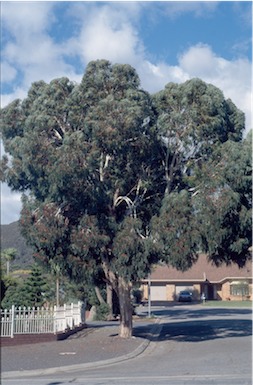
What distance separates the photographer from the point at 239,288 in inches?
2894

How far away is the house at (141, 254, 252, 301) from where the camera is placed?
73.5m

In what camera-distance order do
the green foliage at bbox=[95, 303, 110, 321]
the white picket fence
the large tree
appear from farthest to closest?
the green foliage at bbox=[95, 303, 110, 321]
the white picket fence
the large tree

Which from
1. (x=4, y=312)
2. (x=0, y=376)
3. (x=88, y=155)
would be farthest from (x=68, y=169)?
(x=0, y=376)

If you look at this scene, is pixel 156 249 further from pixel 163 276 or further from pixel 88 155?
pixel 163 276

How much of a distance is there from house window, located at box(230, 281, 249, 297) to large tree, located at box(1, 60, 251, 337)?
158 ft

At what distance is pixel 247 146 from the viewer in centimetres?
→ 2484

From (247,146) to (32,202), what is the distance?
9.15m

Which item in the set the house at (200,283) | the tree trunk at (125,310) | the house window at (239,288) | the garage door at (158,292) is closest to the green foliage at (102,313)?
the tree trunk at (125,310)

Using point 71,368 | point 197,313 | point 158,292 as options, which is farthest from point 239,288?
point 71,368

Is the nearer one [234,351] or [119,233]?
[234,351]

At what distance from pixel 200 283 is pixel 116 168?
170ft

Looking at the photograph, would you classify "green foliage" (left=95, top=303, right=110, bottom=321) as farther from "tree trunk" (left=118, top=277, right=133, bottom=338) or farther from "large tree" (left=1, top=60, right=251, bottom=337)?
"large tree" (left=1, top=60, right=251, bottom=337)

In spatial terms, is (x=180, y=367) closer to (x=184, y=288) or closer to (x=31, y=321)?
(x=31, y=321)

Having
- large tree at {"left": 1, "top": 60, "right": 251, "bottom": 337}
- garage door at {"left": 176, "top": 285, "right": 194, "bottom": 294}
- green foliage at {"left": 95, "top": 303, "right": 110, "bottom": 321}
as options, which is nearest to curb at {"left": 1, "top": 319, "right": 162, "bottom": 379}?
large tree at {"left": 1, "top": 60, "right": 251, "bottom": 337}
